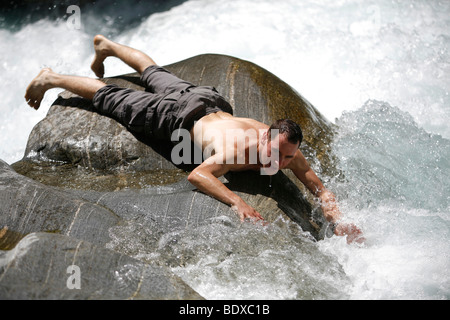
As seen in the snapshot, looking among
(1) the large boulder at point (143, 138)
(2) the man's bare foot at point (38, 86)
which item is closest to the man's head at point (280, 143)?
(1) the large boulder at point (143, 138)

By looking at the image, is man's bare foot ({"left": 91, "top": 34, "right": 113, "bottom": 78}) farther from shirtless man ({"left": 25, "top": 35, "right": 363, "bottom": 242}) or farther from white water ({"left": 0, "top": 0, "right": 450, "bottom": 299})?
white water ({"left": 0, "top": 0, "right": 450, "bottom": 299})

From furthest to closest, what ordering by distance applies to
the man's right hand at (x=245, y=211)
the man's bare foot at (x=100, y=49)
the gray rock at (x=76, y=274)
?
the man's bare foot at (x=100, y=49) < the man's right hand at (x=245, y=211) < the gray rock at (x=76, y=274)

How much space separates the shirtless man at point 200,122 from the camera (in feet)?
12.2

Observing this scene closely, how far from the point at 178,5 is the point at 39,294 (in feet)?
30.5

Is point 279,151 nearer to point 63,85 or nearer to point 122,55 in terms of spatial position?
point 122,55

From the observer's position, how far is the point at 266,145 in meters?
3.79

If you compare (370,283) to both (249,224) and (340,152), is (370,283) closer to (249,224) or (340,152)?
(249,224)

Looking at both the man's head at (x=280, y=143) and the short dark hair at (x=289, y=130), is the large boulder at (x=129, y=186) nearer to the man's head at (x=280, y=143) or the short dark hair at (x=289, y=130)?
the man's head at (x=280, y=143)

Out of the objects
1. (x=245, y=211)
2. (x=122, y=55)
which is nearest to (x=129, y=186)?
(x=245, y=211)

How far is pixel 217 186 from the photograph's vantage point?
3.68 meters

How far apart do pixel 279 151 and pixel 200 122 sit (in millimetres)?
877

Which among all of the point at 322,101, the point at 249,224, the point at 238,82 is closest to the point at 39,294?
the point at 249,224

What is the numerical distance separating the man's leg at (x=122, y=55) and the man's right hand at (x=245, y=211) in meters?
2.28

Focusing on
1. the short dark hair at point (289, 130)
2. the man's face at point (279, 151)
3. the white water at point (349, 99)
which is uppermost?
the short dark hair at point (289, 130)
